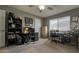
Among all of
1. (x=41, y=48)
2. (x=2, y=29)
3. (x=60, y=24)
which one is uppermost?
(x=60, y=24)

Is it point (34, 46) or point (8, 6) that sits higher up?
point (8, 6)

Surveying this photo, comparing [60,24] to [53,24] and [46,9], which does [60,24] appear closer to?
[53,24]

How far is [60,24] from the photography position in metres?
2.11

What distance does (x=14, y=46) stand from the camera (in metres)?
2.06

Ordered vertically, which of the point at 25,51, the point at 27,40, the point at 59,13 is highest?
the point at 59,13

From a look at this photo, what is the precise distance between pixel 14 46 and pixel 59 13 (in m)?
1.19

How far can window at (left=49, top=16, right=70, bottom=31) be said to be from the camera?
81.2 inches

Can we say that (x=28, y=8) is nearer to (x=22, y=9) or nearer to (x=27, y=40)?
(x=22, y=9)

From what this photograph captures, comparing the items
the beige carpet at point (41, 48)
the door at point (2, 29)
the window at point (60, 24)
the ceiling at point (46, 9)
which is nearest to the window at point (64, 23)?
the window at point (60, 24)

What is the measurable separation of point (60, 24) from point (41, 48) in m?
0.66

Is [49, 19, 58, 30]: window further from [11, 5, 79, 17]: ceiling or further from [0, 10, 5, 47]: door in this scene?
[0, 10, 5, 47]: door

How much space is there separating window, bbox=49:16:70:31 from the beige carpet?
0.34 m

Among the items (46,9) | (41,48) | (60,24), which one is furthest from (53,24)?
(41,48)
